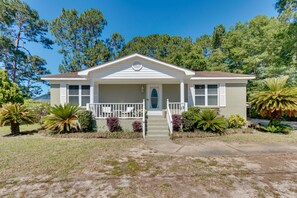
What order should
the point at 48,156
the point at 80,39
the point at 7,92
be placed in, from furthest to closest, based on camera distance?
the point at 80,39 < the point at 7,92 < the point at 48,156

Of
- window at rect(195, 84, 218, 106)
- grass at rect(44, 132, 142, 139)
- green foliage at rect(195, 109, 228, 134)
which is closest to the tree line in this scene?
window at rect(195, 84, 218, 106)

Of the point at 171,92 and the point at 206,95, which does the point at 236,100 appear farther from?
the point at 171,92

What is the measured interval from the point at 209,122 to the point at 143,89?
210 inches

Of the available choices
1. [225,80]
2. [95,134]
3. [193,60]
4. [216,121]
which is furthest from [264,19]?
[95,134]

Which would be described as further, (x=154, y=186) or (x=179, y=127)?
(x=179, y=127)

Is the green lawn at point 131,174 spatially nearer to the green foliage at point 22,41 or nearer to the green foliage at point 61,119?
the green foliage at point 61,119

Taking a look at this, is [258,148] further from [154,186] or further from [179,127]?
[154,186]

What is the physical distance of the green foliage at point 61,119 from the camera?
8.32 m

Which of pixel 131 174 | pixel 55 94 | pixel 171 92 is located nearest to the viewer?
pixel 131 174

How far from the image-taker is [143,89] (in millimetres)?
11562

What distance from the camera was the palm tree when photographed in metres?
8.38

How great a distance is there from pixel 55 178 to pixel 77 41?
2556 cm

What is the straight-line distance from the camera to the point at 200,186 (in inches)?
130

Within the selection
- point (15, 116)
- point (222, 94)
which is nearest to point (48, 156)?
point (15, 116)
